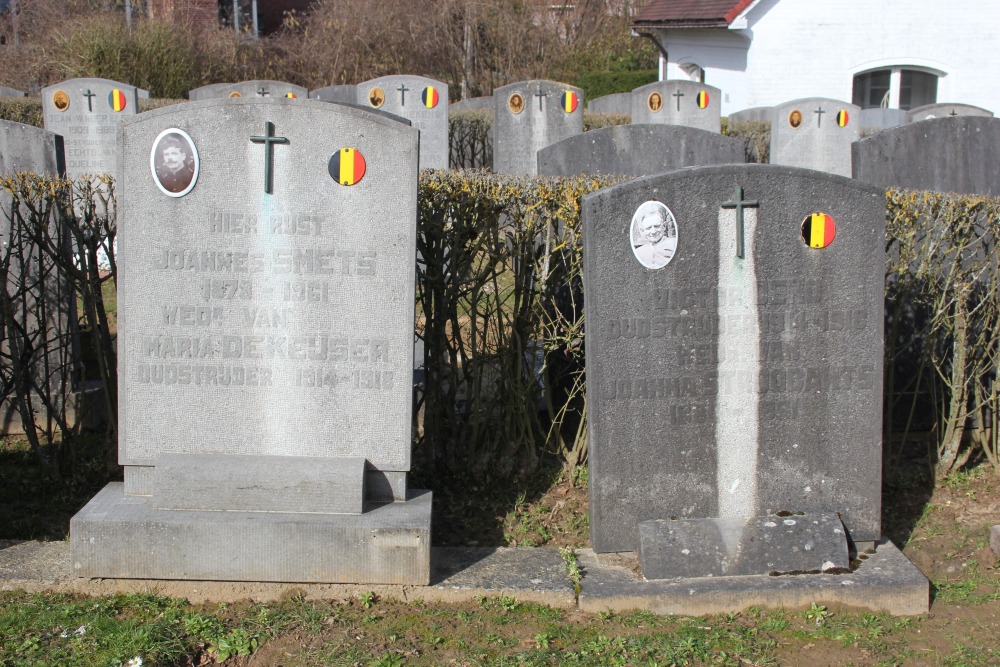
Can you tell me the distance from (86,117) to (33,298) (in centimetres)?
616

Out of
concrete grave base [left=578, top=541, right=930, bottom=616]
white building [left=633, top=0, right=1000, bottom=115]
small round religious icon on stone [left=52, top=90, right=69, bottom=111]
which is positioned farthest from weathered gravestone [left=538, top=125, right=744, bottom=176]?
white building [left=633, top=0, right=1000, bottom=115]

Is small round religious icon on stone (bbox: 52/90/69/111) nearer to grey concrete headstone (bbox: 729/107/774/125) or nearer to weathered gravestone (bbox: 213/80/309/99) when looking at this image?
weathered gravestone (bbox: 213/80/309/99)

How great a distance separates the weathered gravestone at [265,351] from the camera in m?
3.81

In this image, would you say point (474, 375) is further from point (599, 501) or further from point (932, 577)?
point (932, 577)

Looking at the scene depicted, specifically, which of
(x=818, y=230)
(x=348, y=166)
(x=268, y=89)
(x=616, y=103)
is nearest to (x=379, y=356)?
(x=348, y=166)

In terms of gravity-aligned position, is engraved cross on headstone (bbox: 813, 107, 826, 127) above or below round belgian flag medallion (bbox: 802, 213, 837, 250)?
above

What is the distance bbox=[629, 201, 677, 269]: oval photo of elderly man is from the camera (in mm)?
3865

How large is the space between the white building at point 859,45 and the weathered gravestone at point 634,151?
14.5 metres

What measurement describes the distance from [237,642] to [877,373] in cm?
260

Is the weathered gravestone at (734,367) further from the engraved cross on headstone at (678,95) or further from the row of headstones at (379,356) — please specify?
the engraved cross on headstone at (678,95)

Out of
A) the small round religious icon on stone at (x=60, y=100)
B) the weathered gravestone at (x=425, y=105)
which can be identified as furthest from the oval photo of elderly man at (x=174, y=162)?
the small round religious icon on stone at (x=60, y=100)

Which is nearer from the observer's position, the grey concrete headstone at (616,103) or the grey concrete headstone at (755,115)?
the grey concrete headstone at (755,115)

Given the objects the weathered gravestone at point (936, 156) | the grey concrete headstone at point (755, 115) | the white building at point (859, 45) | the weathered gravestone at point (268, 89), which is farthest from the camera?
the white building at point (859, 45)

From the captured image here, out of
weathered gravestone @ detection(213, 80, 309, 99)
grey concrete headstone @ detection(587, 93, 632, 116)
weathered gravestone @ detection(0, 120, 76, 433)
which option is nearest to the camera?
weathered gravestone @ detection(0, 120, 76, 433)
